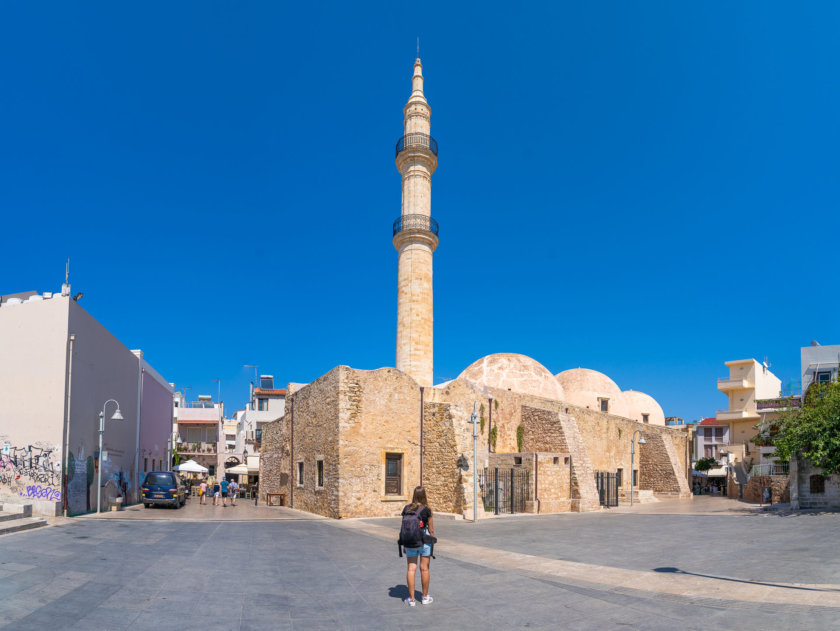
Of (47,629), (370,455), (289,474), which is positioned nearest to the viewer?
(47,629)

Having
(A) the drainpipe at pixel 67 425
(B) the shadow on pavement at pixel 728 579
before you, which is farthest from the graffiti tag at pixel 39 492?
(B) the shadow on pavement at pixel 728 579

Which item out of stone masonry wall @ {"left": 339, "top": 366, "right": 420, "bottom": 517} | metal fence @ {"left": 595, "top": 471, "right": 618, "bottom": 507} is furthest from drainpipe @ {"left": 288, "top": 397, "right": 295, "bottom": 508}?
metal fence @ {"left": 595, "top": 471, "right": 618, "bottom": 507}

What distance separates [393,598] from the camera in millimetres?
7645

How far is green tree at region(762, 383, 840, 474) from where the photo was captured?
20.7 meters

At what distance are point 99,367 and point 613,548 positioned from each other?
56.1 ft

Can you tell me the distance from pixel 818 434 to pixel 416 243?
1704 centimetres

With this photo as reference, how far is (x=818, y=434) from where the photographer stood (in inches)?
827

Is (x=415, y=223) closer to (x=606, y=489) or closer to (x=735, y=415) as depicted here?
(x=606, y=489)

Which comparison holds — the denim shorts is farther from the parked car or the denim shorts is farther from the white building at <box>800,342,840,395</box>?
the white building at <box>800,342,840,395</box>

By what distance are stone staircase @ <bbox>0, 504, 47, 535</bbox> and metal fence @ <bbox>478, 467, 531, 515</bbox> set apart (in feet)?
43.2

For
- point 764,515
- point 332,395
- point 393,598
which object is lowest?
point 764,515

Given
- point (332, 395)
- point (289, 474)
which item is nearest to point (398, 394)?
point (332, 395)

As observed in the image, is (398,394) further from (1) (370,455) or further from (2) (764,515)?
(2) (764,515)

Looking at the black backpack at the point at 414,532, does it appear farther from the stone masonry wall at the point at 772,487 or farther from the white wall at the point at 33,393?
the stone masonry wall at the point at 772,487
